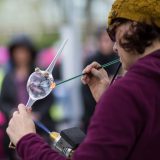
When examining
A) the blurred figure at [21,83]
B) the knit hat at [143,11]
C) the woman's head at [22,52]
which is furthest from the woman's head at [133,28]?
the woman's head at [22,52]

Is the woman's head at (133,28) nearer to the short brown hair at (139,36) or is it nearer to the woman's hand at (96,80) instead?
the short brown hair at (139,36)

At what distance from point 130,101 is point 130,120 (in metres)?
0.06

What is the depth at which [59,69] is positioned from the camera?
817cm

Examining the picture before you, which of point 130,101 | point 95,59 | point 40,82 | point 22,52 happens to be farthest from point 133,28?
point 95,59

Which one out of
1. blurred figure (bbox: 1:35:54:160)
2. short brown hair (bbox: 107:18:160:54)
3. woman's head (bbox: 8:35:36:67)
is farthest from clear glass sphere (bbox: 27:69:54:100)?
woman's head (bbox: 8:35:36:67)

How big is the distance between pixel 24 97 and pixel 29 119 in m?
3.12

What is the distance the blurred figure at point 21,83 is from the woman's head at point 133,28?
3.15 metres

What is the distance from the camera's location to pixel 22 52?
610 centimetres

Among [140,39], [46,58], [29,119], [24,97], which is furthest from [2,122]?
[46,58]

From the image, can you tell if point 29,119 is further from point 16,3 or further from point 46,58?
point 16,3

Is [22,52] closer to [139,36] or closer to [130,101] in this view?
[139,36]

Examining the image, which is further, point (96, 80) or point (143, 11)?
point (96, 80)

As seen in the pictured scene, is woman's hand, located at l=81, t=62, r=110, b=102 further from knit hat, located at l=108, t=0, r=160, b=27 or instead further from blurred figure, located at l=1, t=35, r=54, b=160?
blurred figure, located at l=1, t=35, r=54, b=160

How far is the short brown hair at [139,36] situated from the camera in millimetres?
2262
